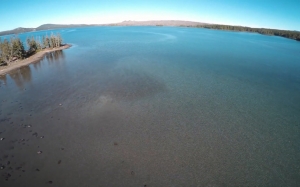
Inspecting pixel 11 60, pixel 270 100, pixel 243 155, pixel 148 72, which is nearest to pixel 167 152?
pixel 243 155

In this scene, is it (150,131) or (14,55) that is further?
(14,55)

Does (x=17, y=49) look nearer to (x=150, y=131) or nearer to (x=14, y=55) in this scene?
(x=14, y=55)

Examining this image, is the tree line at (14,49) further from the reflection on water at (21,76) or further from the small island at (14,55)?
the reflection on water at (21,76)

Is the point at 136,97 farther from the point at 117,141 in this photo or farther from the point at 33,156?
the point at 33,156

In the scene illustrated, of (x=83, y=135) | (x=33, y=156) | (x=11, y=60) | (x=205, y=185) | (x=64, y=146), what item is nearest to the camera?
(x=205, y=185)

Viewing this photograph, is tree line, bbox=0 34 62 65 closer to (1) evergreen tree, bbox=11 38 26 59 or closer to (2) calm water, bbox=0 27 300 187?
(1) evergreen tree, bbox=11 38 26 59

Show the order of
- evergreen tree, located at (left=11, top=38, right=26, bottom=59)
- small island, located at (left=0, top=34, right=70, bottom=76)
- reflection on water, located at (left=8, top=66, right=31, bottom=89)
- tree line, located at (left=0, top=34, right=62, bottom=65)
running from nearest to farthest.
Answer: reflection on water, located at (left=8, top=66, right=31, bottom=89), small island, located at (left=0, top=34, right=70, bottom=76), tree line, located at (left=0, top=34, right=62, bottom=65), evergreen tree, located at (left=11, top=38, right=26, bottom=59)

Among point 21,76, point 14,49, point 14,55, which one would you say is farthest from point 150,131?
point 14,55

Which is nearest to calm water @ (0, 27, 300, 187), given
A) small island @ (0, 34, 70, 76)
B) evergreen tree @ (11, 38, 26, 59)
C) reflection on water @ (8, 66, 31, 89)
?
reflection on water @ (8, 66, 31, 89)
